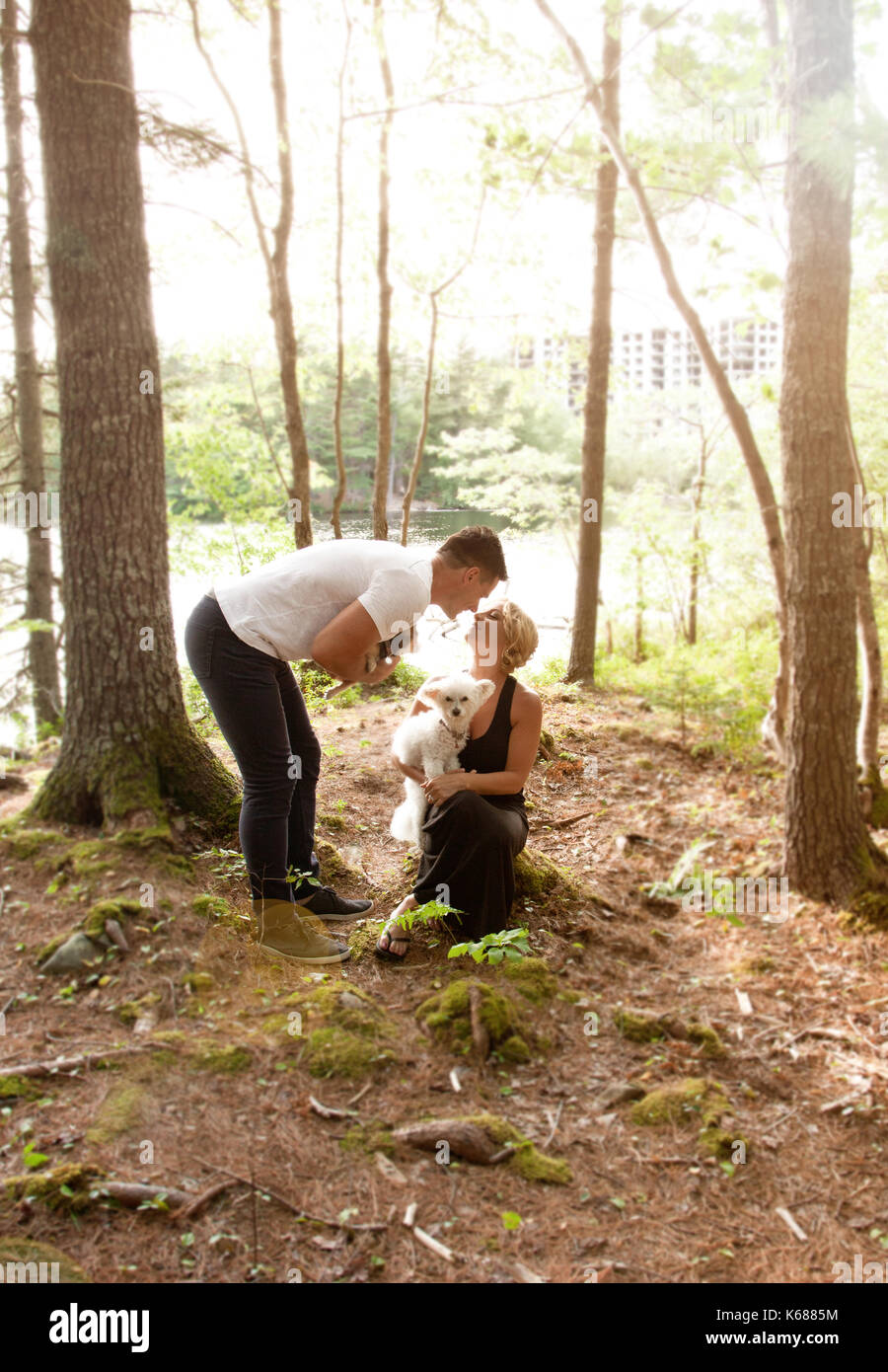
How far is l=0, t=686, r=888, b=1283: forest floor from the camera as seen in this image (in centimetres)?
242

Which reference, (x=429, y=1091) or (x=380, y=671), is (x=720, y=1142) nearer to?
(x=429, y=1091)

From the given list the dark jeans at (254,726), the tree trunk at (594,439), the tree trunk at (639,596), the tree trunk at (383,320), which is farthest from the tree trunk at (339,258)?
the dark jeans at (254,726)

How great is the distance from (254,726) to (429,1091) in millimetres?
1599

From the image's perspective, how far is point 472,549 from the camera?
3719 mm

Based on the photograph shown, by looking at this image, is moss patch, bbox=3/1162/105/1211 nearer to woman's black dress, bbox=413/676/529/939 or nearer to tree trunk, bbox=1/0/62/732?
woman's black dress, bbox=413/676/529/939

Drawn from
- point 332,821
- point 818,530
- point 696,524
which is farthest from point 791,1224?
point 696,524

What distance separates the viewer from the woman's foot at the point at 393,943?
3.94m

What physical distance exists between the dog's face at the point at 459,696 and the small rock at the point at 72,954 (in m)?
1.85

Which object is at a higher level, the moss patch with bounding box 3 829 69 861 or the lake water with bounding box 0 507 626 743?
the lake water with bounding box 0 507 626 743

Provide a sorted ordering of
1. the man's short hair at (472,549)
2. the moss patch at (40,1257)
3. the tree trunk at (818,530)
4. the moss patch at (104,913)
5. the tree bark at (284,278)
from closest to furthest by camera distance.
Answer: the moss patch at (40,1257) → the moss patch at (104,913) → the man's short hair at (472,549) → the tree trunk at (818,530) → the tree bark at (284,278)

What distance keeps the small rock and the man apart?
0.70 meters

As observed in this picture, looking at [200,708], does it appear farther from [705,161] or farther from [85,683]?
[705,161]

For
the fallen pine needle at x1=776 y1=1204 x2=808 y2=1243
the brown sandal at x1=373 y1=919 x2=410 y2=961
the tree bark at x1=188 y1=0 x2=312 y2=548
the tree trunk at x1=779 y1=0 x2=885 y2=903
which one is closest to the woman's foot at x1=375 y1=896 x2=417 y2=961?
the brown sandal at x1=373 y1=919 x2=410 y2=961

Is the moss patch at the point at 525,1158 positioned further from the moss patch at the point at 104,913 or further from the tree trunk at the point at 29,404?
the tree trunk at the point at 29,404
